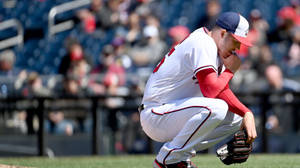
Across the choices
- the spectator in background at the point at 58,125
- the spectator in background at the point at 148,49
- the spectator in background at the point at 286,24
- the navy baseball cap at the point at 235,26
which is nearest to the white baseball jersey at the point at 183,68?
the navy baseball cap at the point at 235,26

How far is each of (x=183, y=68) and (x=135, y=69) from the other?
21.4 ft

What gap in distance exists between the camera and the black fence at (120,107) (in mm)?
8695

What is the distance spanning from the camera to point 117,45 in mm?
11445

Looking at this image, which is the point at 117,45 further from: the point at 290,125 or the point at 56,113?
the point at 290,125

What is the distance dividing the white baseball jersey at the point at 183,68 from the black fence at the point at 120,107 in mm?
4279

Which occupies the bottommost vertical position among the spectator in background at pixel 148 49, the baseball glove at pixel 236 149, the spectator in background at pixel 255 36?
the spectator in background at pixel 148 49

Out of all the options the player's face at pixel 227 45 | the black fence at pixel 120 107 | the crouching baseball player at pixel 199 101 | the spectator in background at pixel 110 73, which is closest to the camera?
the crouching baseball player at pixel 199 101

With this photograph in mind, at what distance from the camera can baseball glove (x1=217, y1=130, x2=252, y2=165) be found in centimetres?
446

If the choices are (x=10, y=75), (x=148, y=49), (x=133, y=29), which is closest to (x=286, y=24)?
(x=148, y=49)

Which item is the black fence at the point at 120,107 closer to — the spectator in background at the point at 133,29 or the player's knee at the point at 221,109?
the spectator in background at the point at 133,29

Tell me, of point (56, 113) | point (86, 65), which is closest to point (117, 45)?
point (86, 65)

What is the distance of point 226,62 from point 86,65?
270 inches

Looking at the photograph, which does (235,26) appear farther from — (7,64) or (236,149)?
(7,64)

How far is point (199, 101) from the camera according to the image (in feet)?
14.4
